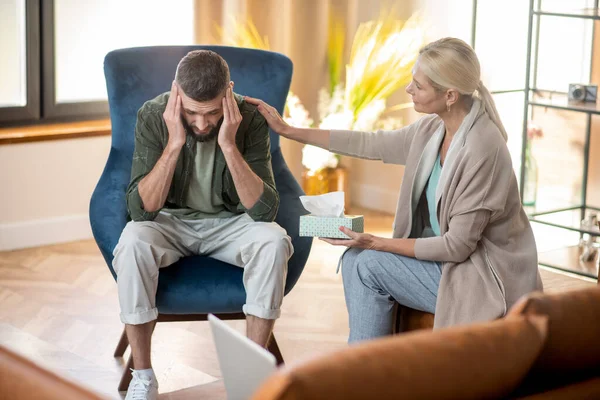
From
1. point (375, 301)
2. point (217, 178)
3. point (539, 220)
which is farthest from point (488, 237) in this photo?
point (539, 220)

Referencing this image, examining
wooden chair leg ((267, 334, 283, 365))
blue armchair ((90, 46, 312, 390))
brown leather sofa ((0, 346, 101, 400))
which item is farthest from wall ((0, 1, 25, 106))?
brown leather sofa ((0, 346, 101, 400))

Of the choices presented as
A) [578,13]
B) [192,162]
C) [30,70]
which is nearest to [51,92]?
[30,70]

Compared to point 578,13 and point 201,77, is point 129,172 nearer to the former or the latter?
point 201,77

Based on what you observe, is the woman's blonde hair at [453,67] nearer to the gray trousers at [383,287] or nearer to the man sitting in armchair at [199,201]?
the gray trousers at [383,287]

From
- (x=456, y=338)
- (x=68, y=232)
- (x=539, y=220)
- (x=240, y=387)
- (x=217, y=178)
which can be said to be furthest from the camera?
(x=68, y=232)

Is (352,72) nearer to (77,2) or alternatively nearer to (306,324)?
(77,2)

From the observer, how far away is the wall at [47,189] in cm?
423

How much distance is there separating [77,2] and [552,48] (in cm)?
228

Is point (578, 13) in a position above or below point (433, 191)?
above

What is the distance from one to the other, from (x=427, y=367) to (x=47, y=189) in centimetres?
356

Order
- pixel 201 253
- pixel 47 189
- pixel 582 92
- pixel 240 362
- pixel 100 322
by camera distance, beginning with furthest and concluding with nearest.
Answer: pixel 47 189
pixel 582 92
pixel 100 322
pixel 201 253
pixel 240 362

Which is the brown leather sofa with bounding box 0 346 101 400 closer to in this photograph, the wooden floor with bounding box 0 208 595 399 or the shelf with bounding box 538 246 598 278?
the wooden floor with bounding box 0 208 595 399

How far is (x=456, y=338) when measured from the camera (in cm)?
111

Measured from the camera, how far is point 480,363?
43.5 inches
